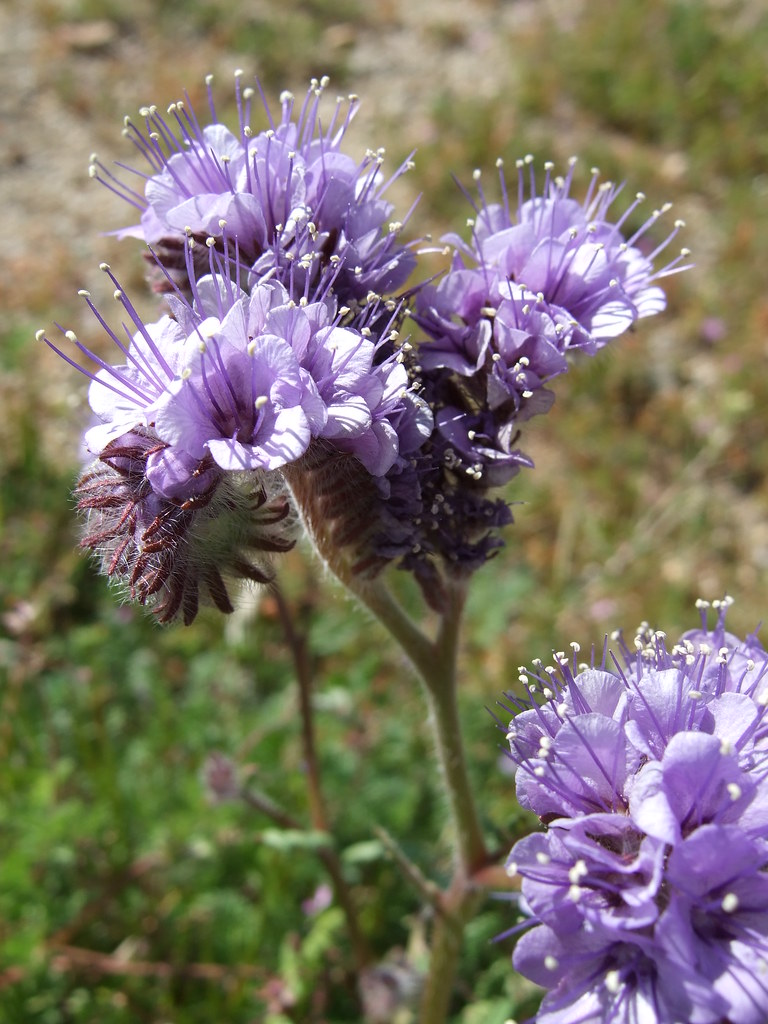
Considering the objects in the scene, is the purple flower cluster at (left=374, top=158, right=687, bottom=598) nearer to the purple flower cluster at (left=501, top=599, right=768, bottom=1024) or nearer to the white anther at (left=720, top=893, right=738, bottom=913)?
the purple flower cluster at (left=501, top=599, right=768, bottom=1024)

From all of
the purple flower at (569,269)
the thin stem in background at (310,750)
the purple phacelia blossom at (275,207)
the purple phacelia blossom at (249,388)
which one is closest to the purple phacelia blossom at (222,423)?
the purple phacelia blossom at (249,388)

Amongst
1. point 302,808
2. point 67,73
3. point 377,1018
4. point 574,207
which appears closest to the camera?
point 574,207

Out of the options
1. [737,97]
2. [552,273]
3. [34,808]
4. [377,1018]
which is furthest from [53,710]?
[737,97]

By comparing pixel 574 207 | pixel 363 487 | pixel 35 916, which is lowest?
pixel 35 916

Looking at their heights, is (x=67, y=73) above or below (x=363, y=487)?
above

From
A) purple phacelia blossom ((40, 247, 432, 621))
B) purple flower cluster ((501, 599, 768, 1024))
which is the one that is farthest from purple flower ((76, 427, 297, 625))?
purple flower cluster ((501, 599, 768, 1024))

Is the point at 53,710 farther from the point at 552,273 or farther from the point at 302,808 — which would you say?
the point at 552,273

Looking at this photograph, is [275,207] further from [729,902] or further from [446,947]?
[446,947]
